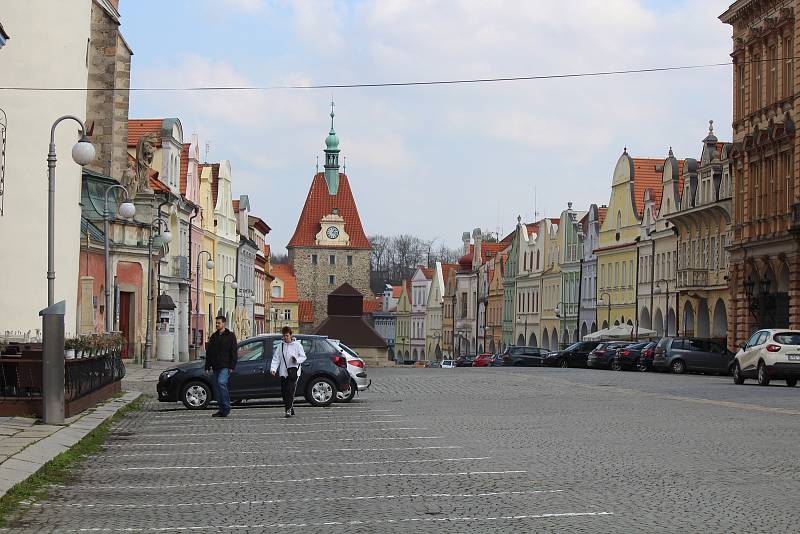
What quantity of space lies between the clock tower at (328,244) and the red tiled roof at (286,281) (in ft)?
3.06

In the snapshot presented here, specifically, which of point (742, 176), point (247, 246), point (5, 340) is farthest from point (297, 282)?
point (5, 340)

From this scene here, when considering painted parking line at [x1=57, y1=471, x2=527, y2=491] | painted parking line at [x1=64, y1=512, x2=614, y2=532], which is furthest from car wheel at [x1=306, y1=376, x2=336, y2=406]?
painted parking line at [x1=64, y1=512, x2=614, y2=532]

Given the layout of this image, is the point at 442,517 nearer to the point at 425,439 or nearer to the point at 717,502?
the point at 717,502

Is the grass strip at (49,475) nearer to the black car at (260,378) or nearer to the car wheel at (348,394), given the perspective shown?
the black car at (260,378)

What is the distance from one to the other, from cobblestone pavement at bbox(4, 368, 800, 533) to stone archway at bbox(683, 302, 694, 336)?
2021 inches

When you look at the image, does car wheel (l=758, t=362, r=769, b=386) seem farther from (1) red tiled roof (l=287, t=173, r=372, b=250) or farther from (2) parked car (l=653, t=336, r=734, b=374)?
(1) red tiled roof (l=287, t=173, r=372, b=250)

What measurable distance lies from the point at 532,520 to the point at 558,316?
317ft

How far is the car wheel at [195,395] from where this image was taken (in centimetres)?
2742

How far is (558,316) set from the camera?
106938 mm

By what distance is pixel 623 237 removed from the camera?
310ft

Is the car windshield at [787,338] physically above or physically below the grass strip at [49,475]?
above

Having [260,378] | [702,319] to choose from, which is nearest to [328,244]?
[702,319]

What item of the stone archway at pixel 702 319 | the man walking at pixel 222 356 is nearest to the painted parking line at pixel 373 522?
the man walking at pixel 222 356

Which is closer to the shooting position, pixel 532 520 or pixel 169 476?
pixel 532 520
